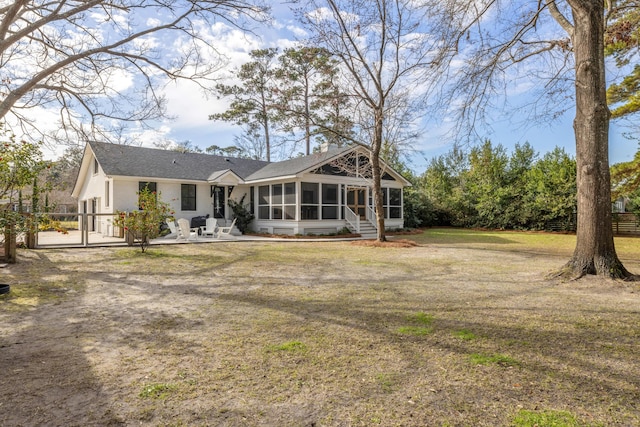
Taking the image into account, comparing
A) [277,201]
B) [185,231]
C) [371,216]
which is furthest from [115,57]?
[371,216]

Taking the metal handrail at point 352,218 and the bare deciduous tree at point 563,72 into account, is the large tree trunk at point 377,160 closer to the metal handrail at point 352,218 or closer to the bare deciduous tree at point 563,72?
the metal handrail at point 352,218

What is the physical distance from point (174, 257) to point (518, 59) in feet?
33.2

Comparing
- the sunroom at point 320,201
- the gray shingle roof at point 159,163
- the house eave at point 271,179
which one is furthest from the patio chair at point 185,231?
the house eave at point 271,179

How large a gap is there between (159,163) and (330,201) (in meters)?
9.49

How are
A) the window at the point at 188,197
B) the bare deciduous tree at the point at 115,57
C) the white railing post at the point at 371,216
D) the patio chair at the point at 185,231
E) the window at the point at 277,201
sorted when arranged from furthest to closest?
the white railing post at the point at 371,216 < the window at the point at 188,197 < the window at the point at 277,201 < the patio chair at the point at 185,231 < the bare deciduous tree at the point at 115,57

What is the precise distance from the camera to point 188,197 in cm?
1852

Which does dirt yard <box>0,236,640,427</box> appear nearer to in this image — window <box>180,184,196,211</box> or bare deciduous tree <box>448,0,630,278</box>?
bare deciduous tree <box>448,0,630,278</box>

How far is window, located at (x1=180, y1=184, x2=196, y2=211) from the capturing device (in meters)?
18.3

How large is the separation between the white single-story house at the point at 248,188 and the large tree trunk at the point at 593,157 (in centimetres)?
1028

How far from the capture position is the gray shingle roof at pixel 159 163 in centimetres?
1653

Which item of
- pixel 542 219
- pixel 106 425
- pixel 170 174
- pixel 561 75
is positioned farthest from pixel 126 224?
pixel 542 219

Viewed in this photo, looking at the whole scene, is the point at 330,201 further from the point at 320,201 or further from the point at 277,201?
the point at 277,201

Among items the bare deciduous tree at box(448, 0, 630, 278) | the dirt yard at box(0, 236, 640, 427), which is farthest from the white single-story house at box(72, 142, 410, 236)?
the dirt yard at box(0, 236, 640, 427)

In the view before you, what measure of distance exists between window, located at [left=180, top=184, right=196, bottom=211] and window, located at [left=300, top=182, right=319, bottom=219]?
601cm
